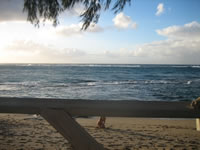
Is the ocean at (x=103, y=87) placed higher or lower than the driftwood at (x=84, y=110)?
lower

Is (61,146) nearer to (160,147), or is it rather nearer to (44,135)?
(44,135)

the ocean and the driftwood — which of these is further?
the ocean

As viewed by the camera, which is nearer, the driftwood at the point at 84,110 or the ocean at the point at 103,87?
the driftwood at the point at 84,110

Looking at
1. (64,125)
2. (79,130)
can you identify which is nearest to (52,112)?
(64,125)

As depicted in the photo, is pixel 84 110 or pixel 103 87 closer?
pixel 84 110

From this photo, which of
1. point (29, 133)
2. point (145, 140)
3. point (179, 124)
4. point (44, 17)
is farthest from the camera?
point (179, 124)

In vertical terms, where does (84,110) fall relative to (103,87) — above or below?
above

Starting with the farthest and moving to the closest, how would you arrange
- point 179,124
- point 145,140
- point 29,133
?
point 179,124 < point 29,133 < point 145,140

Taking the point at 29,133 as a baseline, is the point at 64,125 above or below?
above

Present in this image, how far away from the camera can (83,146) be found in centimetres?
133

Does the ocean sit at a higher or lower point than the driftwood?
lower

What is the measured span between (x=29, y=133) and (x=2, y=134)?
0.57m

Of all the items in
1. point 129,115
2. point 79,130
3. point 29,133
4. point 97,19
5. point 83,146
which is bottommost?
point 29,133

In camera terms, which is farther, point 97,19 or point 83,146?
point 97,19
